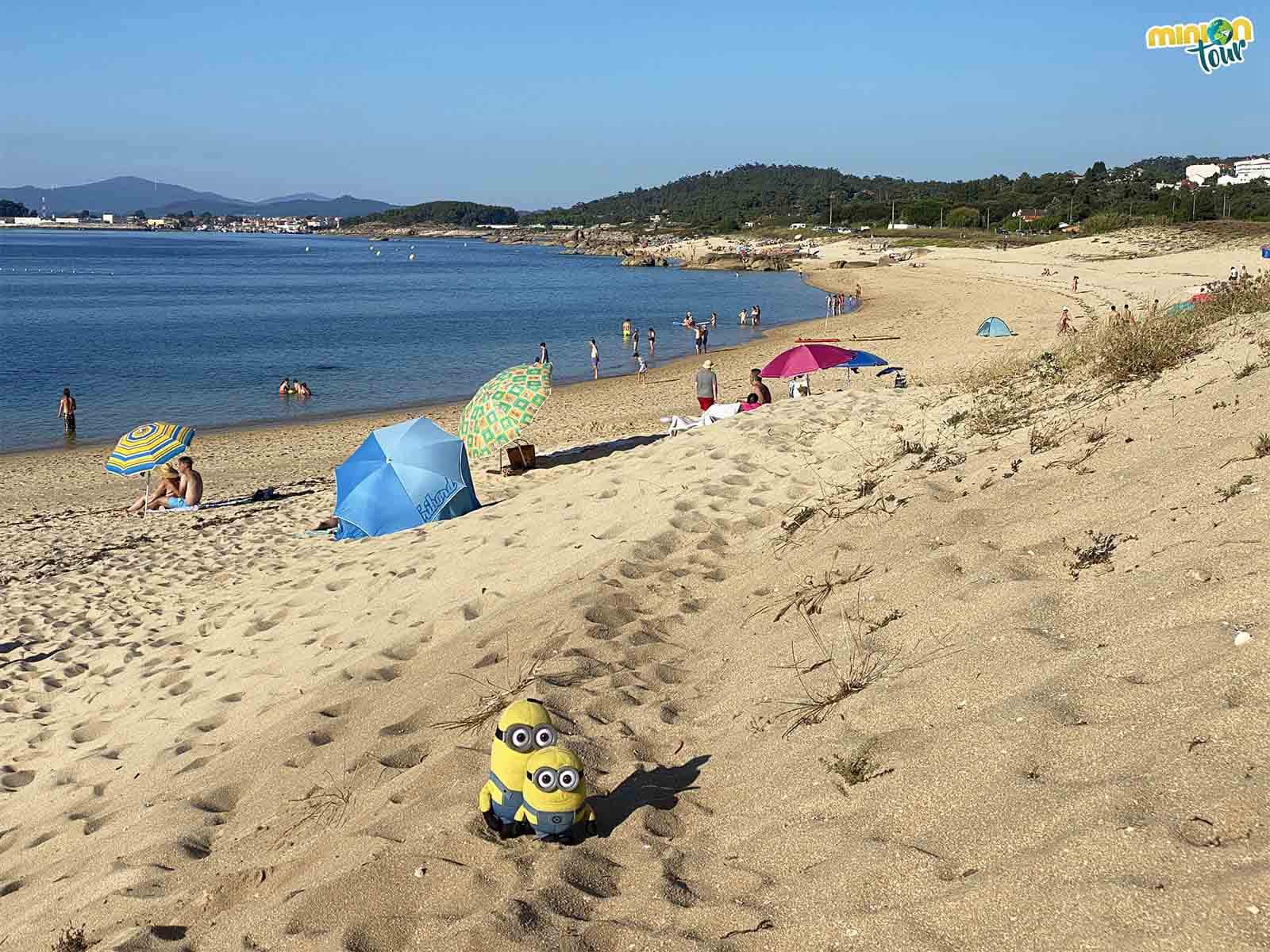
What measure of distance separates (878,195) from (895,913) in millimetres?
209467

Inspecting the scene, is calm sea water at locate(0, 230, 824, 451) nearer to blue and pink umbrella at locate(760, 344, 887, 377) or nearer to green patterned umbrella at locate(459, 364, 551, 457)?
green patterned umbrella at locate(459, 364, 551, 457)

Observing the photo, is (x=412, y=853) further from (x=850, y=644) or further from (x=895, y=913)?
(x=850, y=644)

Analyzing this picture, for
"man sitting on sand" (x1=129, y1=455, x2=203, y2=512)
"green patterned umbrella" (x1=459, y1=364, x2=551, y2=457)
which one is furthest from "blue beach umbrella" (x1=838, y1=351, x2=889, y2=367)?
"man sitting on sand" (x1=129, y1=455, x2=203, y2=512)

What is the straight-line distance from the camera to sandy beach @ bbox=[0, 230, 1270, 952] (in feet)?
10.5

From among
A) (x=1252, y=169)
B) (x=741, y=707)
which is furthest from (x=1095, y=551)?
(x=1252, y=169)

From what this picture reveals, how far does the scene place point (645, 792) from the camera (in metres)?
4.30

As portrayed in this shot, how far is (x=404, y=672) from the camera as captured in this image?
625cm

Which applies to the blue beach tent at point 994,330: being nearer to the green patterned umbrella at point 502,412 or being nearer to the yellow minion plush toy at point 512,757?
the green patterned umbrella at point 502,412

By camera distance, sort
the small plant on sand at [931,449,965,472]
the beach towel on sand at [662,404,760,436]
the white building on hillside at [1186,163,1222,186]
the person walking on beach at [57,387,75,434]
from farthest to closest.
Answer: the white building on hillside at [1186,163,1222,186], the person walking on beach at [57,387,75,434], the beach towel on sand at [662,404,760,436], the small plant on sand at [931,449,965,472]

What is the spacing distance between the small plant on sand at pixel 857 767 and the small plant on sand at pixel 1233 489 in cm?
240

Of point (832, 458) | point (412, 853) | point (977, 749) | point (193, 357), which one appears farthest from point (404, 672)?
point (193, 357)

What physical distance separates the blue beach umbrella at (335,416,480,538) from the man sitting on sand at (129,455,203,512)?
4237 millimetres

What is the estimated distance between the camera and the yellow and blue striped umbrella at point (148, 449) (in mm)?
13938

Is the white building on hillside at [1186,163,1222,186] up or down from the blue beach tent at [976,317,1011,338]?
up
